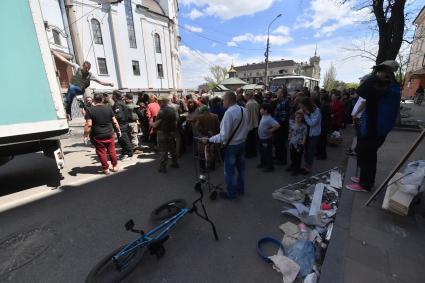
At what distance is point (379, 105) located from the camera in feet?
10.5

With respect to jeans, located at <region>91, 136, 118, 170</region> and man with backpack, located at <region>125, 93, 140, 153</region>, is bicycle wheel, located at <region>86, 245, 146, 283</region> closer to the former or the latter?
jeans, located at <region>91, 136, 118, 170</region>

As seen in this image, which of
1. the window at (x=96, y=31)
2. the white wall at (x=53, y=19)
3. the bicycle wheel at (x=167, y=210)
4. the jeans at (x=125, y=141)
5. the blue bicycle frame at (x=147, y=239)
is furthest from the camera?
the window at (x=96, y=31)

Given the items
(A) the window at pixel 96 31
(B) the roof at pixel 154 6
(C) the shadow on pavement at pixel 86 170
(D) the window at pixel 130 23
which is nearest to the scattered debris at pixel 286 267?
(C) the shadow on pavement at pixel 86 170

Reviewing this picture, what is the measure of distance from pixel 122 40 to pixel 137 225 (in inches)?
1043

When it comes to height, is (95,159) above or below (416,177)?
below

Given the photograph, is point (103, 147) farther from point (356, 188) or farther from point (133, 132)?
point (356, 188)

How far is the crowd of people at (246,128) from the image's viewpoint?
10.7ft

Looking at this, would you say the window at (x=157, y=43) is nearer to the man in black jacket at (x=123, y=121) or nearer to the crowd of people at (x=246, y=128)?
the crowd of people at (x=246, y=128)

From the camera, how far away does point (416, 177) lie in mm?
2930

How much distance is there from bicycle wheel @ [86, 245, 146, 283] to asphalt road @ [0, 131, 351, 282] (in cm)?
19

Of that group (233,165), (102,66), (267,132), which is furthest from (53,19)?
(233,165)

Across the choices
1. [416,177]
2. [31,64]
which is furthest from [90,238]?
[416,177]

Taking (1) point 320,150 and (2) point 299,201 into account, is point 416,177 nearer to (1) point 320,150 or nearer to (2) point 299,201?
(2) point 299,201

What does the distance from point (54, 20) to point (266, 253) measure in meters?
23.8
